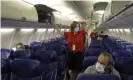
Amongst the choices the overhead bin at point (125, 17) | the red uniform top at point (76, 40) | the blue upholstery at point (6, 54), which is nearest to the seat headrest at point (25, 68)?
the overhead bin at point (125, 17)

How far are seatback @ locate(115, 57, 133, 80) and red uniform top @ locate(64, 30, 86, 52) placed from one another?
6.70ft

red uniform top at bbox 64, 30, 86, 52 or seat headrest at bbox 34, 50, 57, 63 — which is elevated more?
red uniform top at bbox 64, 30, 86, 52

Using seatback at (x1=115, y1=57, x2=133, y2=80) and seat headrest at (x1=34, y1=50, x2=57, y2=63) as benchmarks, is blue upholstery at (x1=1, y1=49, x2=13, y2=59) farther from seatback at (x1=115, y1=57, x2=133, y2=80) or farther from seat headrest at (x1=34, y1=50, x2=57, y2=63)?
seatback at (x1=115, y1=57, x2=133, y2=80)

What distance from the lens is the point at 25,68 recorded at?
444 cm

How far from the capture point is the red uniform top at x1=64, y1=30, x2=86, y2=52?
6695mm

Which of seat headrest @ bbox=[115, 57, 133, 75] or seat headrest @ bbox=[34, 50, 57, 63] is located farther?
seat headrest @ bbox=[34, 50, 57, 63]

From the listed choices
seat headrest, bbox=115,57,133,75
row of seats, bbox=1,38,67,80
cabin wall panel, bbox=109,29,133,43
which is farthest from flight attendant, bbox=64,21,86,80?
cabin wall panel, bbox=109,29,133,43

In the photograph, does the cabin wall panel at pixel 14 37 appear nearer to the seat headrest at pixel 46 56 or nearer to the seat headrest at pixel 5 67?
the seat headrest at pixel 46 56

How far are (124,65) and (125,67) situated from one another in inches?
1.8

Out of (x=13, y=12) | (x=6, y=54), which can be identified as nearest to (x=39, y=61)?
(x=13, y=12)

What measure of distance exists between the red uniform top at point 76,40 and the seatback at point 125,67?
2041 millimetres

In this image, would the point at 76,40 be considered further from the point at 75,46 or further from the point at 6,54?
the point at 6,54

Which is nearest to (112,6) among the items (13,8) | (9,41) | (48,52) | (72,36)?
(72,36)

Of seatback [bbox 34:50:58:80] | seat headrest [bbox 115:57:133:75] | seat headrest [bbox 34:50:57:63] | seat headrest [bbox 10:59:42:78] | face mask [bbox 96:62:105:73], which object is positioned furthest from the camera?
seat headrest [bbox 34:50:57:63]
